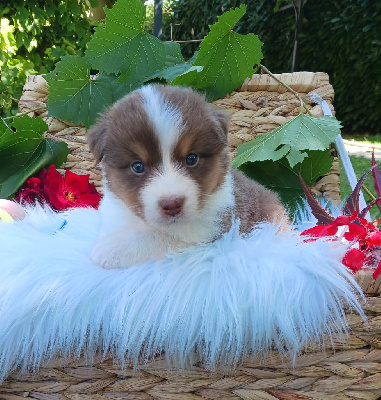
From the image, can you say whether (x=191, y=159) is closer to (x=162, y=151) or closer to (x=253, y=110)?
(x=162, y=151)

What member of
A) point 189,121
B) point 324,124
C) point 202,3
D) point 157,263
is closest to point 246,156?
point 324,124

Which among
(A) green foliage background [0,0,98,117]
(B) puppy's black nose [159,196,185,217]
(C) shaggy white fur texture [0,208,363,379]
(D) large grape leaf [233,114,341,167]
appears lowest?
(C) shaggy white fur texture [0,208,363,379]

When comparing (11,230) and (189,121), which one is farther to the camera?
(11,230)

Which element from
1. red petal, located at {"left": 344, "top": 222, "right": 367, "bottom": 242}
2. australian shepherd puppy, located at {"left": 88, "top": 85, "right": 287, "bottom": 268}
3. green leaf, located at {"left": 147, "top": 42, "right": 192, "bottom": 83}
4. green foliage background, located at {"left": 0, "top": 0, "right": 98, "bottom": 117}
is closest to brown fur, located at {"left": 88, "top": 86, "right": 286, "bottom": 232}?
australian shepherd puppy, located at {"left": 88, "top": 85, "right": 287, "bottom": 268}

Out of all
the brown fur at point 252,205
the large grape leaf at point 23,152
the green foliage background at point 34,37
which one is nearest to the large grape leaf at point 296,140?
the brown fur at point 252,205

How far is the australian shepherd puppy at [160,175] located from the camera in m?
1.20

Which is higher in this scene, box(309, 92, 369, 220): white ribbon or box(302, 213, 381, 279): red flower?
box(309, 92, 369, 220): white ribbon

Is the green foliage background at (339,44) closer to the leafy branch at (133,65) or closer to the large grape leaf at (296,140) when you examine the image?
the leafy branch at (133,65)

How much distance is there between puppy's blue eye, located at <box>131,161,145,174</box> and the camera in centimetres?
124

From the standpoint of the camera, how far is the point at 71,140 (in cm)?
238

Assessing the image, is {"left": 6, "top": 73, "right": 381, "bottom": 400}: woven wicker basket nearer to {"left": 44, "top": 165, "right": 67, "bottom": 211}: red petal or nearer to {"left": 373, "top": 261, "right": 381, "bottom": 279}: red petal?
{"left": 373, "top": 261, "right": 381, "bottom": 279}: red petal

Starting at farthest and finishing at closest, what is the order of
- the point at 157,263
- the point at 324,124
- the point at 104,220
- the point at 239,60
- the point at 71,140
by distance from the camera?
the point at 71,140, the point at 239,60, the point at 324,124, the point at 104,220, the point at 157,263

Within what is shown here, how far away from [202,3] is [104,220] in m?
6.82

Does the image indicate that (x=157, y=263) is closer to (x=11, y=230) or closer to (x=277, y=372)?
(x=277, y=372)
